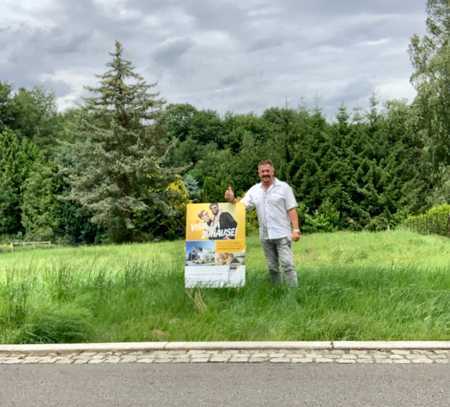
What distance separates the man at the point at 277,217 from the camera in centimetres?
712

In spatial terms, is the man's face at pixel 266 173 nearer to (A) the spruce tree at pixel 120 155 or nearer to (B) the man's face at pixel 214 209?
(B) the man's face at pixel 214 209

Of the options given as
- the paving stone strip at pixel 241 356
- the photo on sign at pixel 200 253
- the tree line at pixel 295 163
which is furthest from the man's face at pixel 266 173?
the tree line at pixel 295 163

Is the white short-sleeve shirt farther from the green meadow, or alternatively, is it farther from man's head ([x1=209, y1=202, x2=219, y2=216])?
the green meadow

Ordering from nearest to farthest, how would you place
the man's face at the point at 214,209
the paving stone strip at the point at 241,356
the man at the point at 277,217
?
the paving stone strip at the point at 241,356, the man's face at the point at 214,209, the man at the point at 277,217

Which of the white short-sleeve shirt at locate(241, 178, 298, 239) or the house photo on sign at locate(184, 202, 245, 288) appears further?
the white short-sleeve shirt at locate(241, 178, 298, 239)

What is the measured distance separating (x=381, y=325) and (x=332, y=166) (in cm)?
3002

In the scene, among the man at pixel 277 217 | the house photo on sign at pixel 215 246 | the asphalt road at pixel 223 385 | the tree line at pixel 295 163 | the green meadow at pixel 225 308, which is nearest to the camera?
the asphalt road at pixel 223 385

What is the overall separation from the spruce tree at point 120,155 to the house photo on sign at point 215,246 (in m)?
27.0

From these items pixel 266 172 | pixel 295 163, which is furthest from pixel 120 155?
pixel 266 172

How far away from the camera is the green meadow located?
5.84 metres

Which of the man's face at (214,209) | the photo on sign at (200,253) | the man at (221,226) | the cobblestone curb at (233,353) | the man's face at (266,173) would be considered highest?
the man's face at (266,173)

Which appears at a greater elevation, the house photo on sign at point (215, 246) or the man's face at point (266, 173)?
the man's face at point (266, 173)

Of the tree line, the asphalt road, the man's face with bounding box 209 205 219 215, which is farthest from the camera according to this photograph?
the tree line

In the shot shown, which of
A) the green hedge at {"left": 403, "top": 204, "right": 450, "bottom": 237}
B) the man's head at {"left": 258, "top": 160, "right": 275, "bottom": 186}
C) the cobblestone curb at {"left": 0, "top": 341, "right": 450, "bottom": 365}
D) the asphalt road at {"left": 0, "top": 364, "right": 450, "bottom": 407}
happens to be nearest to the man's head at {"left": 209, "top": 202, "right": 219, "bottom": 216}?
the man's head at {"left": 258, "top": 160, "right": 275, "bottom": 186}
